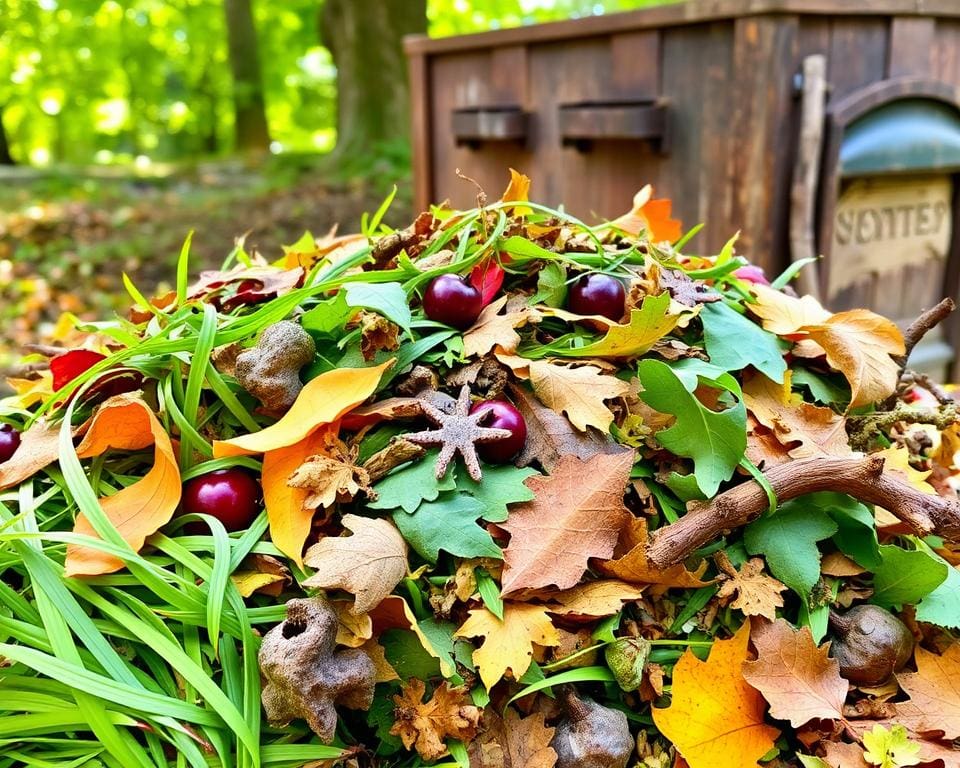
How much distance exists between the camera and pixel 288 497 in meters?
0.78

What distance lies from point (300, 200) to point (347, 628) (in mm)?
5207

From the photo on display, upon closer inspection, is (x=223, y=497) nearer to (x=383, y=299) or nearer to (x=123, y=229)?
(x=383, y=299)

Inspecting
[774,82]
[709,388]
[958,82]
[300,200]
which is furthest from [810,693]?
[300,200]

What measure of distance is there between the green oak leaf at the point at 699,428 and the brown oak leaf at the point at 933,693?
0.80 feet

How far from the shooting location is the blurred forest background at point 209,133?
5082 mm

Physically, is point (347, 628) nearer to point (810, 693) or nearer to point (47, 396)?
point (810, 693)

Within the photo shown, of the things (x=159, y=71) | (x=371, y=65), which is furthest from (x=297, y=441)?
(x=159, y=71)

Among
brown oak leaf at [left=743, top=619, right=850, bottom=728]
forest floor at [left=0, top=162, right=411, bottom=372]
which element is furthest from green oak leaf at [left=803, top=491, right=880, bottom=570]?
forest floor at [left=0, top=162, right=411, bottom=372]

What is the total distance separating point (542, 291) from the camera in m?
0.95

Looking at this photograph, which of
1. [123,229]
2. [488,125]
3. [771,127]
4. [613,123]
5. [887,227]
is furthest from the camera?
[123,229]

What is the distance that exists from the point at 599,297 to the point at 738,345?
0.15m

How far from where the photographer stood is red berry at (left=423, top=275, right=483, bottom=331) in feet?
2.91

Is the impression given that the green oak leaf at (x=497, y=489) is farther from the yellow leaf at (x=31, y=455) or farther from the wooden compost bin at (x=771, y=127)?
the wooden compost bin at (x=771, y=127)

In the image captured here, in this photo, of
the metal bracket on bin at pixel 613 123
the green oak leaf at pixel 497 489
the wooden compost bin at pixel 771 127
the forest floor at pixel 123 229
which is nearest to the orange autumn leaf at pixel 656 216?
the green oak leaf at pixel 497 489
